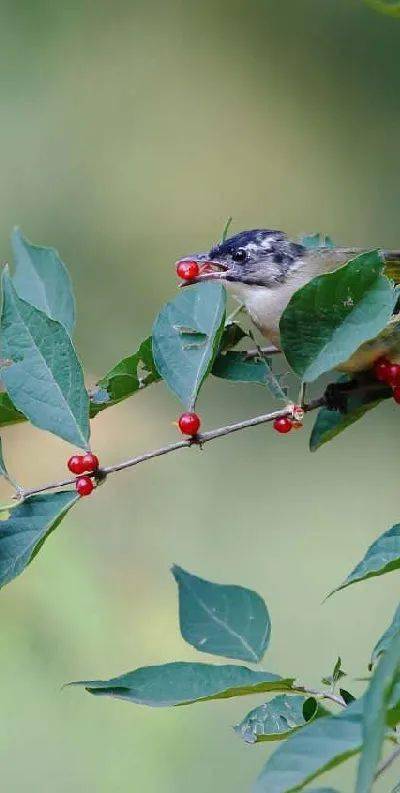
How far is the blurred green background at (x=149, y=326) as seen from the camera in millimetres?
3561

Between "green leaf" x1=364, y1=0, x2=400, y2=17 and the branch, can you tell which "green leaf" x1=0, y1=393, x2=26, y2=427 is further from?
"green leaf" x1=364, y1=0, x2=400, y2=17

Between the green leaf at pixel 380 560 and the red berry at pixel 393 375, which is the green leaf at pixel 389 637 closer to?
the green leaf at pixel 380 560

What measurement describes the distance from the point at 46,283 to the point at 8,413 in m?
0.18

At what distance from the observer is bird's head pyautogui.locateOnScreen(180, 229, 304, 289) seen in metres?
2.10

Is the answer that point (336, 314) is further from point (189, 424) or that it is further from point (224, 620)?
point (224, 620)

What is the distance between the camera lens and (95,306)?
4934mm

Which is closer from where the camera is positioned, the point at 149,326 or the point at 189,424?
the point at 189,424

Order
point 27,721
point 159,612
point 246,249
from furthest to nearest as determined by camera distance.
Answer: point 159,612 < point 27,721 < point 246,249

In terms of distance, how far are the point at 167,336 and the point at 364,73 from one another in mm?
4324

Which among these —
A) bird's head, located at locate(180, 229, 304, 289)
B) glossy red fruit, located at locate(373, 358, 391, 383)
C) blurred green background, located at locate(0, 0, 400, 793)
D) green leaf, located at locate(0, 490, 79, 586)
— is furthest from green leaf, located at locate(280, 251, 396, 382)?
blurred green background, located at locate(0, 0, 400, 793)

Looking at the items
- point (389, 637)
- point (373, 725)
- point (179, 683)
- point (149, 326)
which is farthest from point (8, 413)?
point (149, 326)

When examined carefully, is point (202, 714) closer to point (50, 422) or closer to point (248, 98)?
point (50, 422)

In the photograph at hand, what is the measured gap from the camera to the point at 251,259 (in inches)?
84.4

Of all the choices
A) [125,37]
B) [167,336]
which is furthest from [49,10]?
[167,336]
